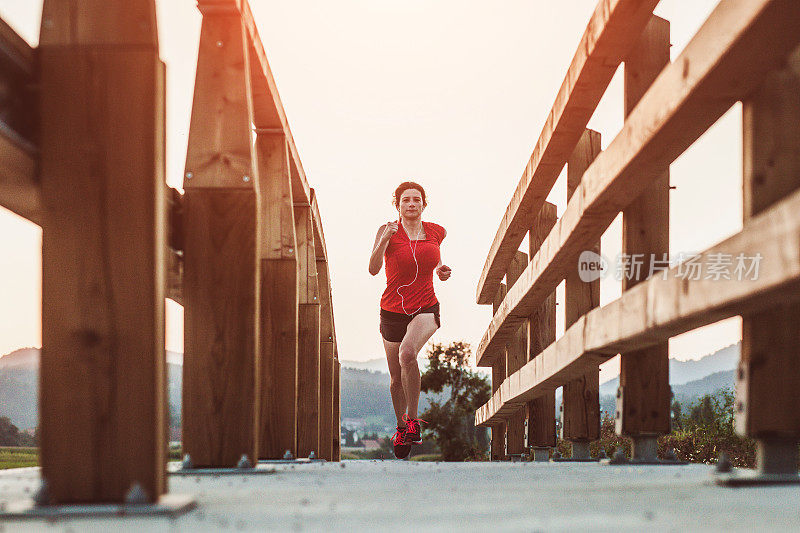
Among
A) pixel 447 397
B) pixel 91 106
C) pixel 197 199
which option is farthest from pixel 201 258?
pixel 447 397

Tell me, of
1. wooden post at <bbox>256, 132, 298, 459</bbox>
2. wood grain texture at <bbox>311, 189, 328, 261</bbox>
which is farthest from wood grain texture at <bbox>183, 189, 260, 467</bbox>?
wood grain texture at <bbox>311, 189, 328, 261</bbox>

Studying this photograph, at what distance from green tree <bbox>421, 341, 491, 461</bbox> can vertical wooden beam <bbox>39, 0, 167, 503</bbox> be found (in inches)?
1138

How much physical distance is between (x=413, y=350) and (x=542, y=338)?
93cm

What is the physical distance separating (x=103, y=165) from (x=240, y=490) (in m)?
0.95

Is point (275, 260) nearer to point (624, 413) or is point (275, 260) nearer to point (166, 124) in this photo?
point (624, 413)

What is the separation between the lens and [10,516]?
190 centimetres

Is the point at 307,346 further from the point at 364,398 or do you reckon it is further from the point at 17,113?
the point at 364,398

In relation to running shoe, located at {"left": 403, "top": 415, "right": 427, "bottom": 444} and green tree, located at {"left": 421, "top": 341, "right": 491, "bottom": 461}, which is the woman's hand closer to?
running shoe, located at {"left": 403, "top": 415, "right": 427, "bottom": 444}

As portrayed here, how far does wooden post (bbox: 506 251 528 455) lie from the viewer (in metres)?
8.96

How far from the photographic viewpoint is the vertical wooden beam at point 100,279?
2037mm

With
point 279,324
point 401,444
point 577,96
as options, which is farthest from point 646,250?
point 401,444

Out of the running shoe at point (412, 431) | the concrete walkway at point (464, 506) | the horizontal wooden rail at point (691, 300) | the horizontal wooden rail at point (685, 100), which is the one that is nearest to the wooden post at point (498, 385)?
the running shoe at point (412, 431)

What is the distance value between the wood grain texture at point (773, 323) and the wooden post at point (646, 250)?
1.45 m

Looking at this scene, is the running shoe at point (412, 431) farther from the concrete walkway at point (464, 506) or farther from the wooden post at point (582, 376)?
the concrete walkway at point (464, 506)
